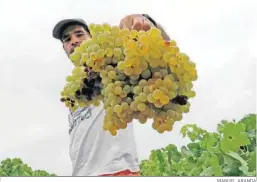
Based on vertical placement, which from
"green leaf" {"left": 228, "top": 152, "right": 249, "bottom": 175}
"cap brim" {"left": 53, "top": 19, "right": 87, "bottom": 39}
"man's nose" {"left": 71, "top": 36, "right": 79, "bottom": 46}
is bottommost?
"green leaf" {"left": 228, "top": 152, "right": 249, "bottom": 175}

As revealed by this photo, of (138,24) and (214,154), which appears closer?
(138,24)

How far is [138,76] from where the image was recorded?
65cm

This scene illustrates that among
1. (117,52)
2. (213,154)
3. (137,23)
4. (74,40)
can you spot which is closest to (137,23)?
(137,23)

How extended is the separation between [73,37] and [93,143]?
0.76 ft

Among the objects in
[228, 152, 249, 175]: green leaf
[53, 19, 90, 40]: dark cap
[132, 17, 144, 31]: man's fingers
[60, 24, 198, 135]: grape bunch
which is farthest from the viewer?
[53, 19, 90, 40]: dark cap

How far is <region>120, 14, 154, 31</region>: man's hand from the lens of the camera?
2.47 ft

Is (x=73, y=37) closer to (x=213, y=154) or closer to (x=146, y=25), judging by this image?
(x=146, y=25)

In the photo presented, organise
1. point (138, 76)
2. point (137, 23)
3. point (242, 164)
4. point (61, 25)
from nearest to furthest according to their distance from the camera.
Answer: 1. point (138, 76)
2. point (137, 23)
3. point (242, 164)
4. point (61, 25)

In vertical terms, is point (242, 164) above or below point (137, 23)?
below

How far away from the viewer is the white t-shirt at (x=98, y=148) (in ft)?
3.11

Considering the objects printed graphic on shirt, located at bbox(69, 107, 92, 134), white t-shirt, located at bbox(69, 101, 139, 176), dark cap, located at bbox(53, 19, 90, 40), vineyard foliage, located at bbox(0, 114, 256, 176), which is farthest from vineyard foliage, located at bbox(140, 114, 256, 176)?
dark cap, located at bbox(53, 19, 90, 40)

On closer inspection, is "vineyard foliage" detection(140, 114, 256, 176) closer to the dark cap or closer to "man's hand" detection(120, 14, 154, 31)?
"man's hand" detection(120, 14, 154, 31)
